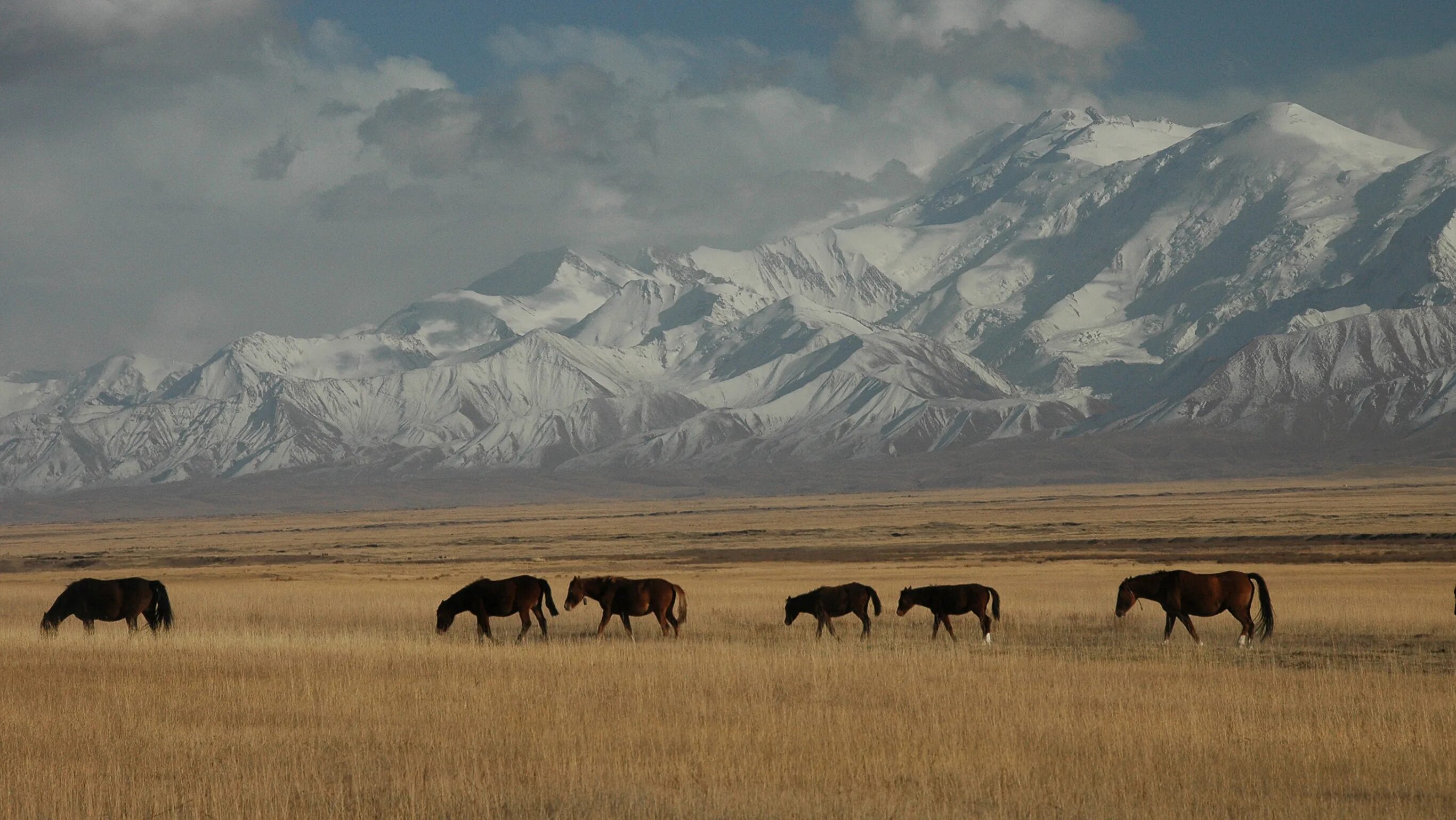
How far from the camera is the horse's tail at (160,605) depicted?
30641mm

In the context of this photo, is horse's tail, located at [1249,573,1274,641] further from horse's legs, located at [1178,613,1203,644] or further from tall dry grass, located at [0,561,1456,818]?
horse's legs, located at [1178,613,1203,644]

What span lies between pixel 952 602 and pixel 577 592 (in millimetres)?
6886

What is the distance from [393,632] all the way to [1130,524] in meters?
98.2

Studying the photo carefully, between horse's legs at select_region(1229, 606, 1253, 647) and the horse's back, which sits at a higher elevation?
the horse's back

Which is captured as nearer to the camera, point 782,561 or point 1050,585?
point 1050,585

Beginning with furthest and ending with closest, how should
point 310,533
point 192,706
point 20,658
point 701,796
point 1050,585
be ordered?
point 310,533 → point 1050,585 → point 20,658 → point 192,706 → point 701,796

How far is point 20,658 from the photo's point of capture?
24734 mm

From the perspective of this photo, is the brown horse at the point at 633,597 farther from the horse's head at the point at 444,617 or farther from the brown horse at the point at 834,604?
the brown horse at the point at 834,604

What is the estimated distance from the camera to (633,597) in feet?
97.5

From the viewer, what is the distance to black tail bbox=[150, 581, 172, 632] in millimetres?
30625

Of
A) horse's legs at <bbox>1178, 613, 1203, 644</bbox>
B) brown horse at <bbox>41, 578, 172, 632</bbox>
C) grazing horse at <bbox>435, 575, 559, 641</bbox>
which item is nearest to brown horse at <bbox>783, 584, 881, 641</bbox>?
grazing horse at <bbox>435, 575, 559, 641</bbox>

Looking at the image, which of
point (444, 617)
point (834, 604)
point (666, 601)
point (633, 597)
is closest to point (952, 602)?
point (834, 604)

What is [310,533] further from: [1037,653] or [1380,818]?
[1380,818]

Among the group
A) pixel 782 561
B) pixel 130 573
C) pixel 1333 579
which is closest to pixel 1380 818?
pixel 1333 579
